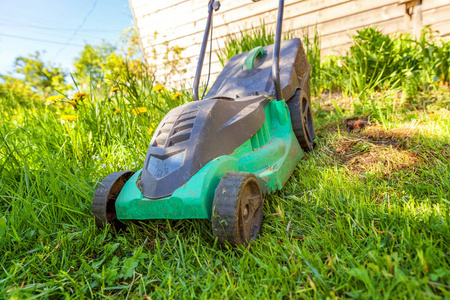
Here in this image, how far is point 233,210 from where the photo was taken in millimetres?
1115

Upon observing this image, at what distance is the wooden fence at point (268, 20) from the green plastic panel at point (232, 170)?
192cm

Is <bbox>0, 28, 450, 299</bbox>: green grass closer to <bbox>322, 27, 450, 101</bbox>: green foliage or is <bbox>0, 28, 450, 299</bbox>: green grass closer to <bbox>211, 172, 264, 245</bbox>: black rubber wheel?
<bbox>211, 172, 264, 245</bbox>: black rubber wheel

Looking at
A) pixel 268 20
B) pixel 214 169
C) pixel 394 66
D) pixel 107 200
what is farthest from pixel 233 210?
pixel 268 20

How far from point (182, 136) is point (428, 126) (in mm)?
1771

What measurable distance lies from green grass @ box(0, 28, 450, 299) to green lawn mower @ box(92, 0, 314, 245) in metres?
0.11

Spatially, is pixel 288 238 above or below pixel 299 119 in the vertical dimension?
below

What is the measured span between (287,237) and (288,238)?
2 cm

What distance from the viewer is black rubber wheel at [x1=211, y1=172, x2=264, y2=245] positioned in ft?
3.68

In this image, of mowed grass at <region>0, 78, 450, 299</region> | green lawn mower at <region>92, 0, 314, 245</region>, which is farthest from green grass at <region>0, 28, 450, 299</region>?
green lawn mower at <region>92, 0, 314, 245</region>

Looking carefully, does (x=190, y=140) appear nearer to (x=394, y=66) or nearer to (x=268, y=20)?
(x=394, y=66)

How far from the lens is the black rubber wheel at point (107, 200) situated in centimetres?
138

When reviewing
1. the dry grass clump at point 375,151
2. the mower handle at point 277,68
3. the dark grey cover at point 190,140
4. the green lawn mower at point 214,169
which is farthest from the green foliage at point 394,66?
the dark grey cover at point 190,140

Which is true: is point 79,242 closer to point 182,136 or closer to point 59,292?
point 59,292

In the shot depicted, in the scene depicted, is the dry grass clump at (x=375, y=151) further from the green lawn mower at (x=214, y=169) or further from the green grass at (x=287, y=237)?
the green lawn mower at (x=214, y=169)
